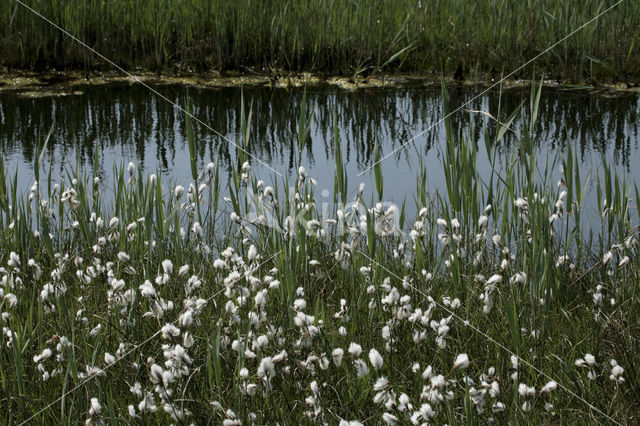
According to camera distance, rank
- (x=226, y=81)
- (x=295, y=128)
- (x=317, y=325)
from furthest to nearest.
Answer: (x=226, y=81) < (x=295, y=128) < (x=317, y=325)

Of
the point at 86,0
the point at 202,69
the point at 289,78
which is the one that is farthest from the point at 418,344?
the point at 86,0

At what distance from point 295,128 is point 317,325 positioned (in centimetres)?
441

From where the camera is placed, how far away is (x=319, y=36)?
9.04 meters

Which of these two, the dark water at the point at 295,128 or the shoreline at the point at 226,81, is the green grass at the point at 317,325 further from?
the shoreline at the point at 226,81

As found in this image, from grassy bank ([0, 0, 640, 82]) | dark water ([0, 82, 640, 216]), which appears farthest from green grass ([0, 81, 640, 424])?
grassy bank ([0, 0, 640, 82])

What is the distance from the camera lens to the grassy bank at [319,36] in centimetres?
861

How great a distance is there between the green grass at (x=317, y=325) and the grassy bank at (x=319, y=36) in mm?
5330

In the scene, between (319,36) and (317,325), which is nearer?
(317,325)

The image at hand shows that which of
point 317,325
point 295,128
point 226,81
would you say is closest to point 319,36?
point 226,81

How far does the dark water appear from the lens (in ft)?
18.1

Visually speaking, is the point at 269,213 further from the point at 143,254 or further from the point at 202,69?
the point at 202,69

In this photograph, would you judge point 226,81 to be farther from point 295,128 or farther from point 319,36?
point 295,128

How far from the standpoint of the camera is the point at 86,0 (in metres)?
9.27

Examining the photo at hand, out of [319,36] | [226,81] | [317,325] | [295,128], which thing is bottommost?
[317,325]
